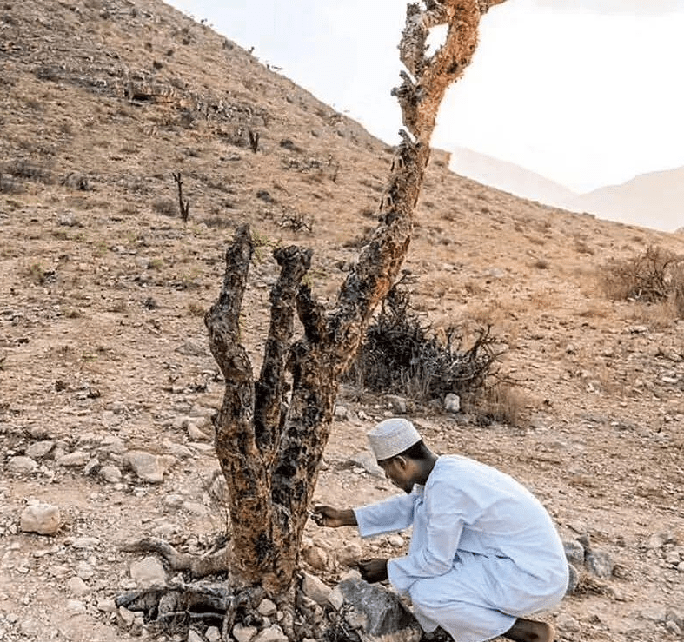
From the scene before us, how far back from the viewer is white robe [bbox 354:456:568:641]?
117 inches

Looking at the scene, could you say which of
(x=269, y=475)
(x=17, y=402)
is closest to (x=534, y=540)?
(x=269, y=475)

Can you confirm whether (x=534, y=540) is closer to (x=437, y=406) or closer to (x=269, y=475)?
(x=269, y=475)

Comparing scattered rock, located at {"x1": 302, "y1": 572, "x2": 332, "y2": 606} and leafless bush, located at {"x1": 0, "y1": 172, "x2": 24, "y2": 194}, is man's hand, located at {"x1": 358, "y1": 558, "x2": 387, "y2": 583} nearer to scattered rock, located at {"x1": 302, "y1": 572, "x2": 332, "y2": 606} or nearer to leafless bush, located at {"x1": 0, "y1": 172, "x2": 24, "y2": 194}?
scattered rock, located at {"x1": 302, "y1": 572, "x2": 332, "y2": 606}

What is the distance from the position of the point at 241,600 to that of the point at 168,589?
1.04ft

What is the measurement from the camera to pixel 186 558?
3375 millimetres

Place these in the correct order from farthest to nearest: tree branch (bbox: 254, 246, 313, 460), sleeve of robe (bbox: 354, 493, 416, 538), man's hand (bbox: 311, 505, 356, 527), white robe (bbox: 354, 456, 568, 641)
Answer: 1. man's hand (bbox: 311, 505, 356, 527)
2. sleeve of robe (bbox: 354, 493, 416, 538)
3. white robe (bbox: 354, 456, 568, 641)
4. tree branch (bbox: 254, 246, 313, 460)

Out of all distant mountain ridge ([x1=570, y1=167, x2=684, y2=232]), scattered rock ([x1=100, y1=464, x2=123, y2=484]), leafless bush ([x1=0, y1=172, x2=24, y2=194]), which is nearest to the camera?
scattered rock ([x1=100, y1=464, x2=123, y2=484])

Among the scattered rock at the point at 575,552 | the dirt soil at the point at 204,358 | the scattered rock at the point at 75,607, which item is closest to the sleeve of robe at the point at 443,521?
the dirt soil at the point at 204,358

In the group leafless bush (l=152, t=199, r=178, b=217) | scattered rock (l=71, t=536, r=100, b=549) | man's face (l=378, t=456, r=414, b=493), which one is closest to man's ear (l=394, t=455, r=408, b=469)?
man's face (l=378, t=456, r=414, b=493)

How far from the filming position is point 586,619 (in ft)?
11.5

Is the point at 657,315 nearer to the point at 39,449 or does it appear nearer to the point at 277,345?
the point at 39,449

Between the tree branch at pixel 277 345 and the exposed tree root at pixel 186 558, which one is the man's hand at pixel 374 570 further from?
the tree branch at pixel 277 345

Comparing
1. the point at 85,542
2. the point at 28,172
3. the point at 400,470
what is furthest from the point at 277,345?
the point at 28,172

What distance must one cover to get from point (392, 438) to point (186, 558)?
1.07 m
